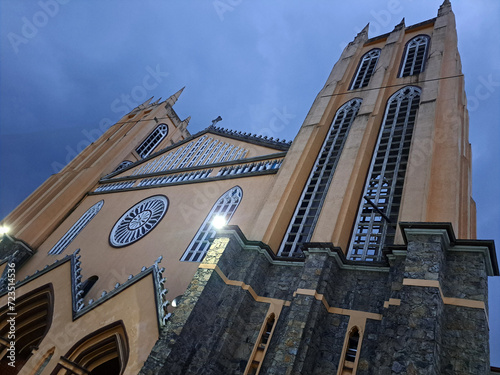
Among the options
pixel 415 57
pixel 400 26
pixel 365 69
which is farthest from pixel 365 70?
pixel 400 26

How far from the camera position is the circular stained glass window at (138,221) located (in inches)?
651

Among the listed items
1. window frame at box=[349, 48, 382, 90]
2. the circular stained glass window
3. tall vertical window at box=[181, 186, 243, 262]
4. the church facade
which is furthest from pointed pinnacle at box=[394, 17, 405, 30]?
the circular stained glass window

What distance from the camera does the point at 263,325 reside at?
31.3 ft

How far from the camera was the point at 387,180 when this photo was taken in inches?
469

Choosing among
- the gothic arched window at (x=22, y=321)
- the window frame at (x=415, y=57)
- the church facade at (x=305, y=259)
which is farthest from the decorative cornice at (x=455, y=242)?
the gothic arched window at (x=22, y=321)

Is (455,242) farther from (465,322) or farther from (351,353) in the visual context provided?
(351,353)

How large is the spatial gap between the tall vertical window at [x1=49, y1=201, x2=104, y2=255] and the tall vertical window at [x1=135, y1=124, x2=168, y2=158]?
8847mm

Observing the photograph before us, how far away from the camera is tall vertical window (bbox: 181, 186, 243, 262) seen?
13438mm

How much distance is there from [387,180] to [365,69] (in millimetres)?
9503

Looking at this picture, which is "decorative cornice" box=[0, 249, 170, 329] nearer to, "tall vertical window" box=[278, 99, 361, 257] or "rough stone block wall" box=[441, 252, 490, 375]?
"tall vertical window" box=[278, 99, 361, 257]

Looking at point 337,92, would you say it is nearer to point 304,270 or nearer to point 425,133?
point 425,133

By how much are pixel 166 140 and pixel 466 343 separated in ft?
95.3

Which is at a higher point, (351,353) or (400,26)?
(400,26)

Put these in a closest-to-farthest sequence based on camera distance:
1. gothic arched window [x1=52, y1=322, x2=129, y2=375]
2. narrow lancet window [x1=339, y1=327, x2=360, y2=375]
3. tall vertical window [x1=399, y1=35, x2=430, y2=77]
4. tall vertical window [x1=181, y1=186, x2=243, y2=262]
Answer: narrow lancet window [x1=339, y1=327, x2=360, y2=375], gothic arched window [x1=52, y1=322, x2=129, y2=375], tall vertical window [x1=181, y1=186, x2=243, y2=262], tall vertical window [x1=399, y1=35, x2=430, y2=77]
